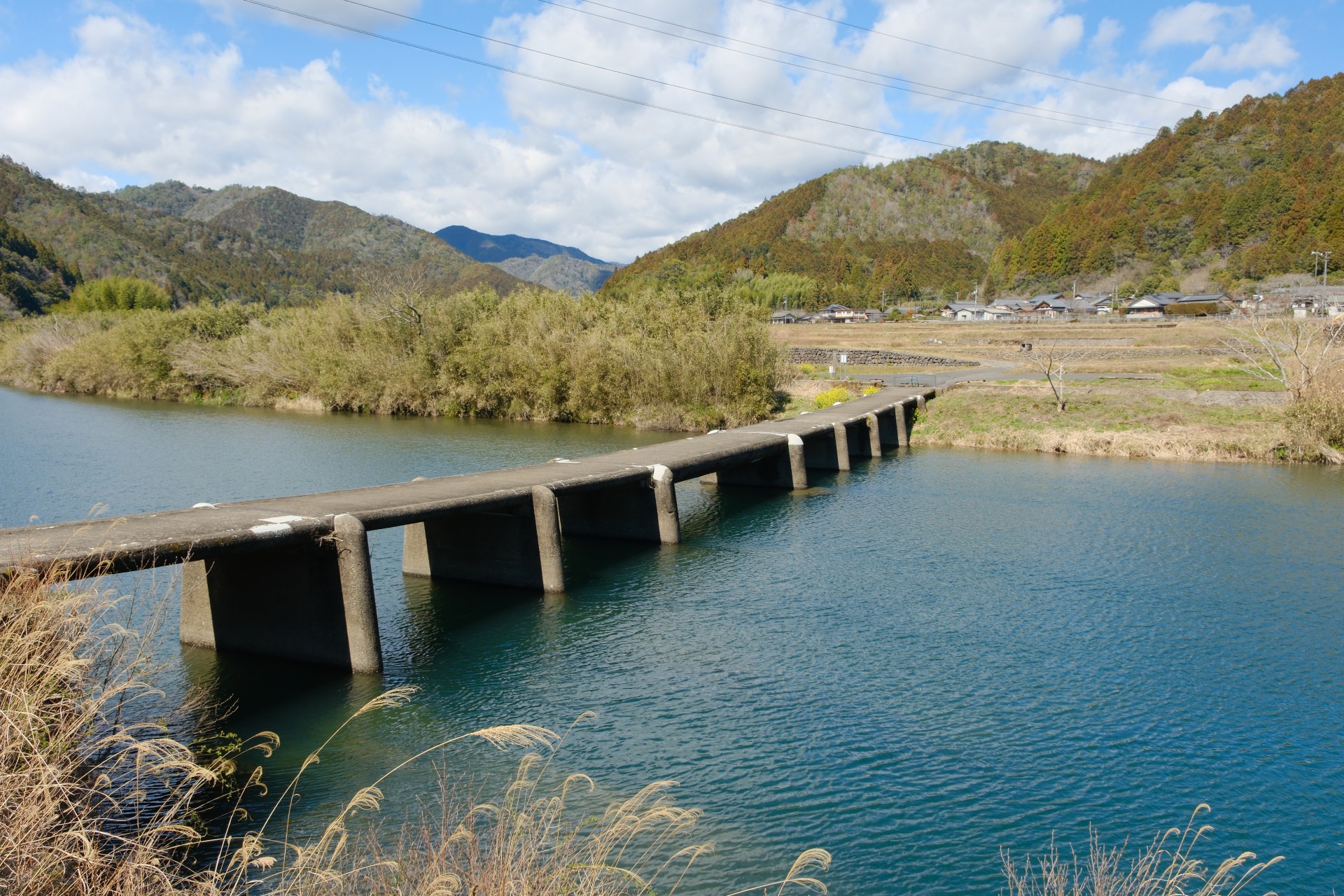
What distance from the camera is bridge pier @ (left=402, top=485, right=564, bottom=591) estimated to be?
56.4 ft

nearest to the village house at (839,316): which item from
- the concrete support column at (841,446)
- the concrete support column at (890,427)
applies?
the concrete support column at (890,427)

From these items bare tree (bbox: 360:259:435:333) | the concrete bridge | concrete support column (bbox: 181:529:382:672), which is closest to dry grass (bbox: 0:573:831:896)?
the concrete bridge

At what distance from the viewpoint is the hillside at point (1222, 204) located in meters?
129

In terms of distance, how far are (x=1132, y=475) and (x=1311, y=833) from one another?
23462mm

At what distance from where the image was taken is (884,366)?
64562 mm

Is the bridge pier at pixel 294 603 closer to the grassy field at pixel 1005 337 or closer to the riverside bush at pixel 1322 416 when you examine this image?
the riverside bush at pixel 1322 416

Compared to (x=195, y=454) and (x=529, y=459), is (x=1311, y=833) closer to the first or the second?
(x=529, y=459)

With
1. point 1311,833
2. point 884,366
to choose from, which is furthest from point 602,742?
point 884,366

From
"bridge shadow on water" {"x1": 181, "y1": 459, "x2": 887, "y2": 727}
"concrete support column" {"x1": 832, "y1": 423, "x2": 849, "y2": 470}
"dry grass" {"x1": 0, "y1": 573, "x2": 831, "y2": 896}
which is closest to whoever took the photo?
"dry grass" {"x1": 0, "y1": 573, "x2": 831, "y2": 896}

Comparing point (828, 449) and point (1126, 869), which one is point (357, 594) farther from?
point (828, 449)

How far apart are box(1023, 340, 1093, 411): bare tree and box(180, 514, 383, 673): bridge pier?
34.4 m

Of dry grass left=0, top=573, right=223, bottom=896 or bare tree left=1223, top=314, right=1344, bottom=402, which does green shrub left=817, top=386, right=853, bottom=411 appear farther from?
dry grass left=0, top=573, right=223, bottom=896

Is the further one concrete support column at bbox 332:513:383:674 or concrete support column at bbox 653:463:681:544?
concrete support column at bbox 653:463:681:544

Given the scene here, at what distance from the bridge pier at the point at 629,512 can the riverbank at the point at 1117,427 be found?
21102 mm
